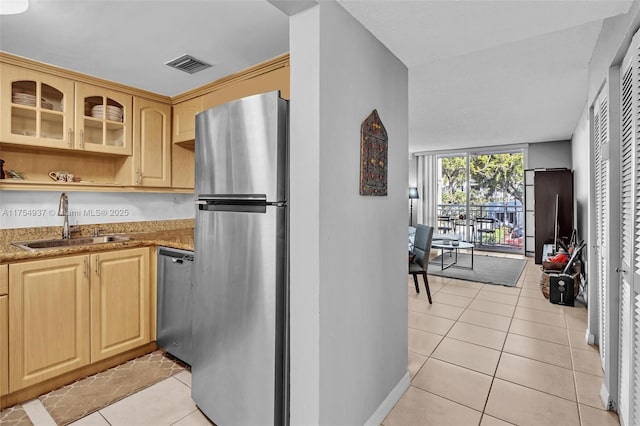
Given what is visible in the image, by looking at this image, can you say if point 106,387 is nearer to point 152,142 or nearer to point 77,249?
point 77,249

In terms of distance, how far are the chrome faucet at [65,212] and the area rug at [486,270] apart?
4584mm

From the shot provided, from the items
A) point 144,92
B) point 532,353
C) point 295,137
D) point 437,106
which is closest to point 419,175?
point 437,106

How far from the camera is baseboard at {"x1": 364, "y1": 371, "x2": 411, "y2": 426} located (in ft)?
5.84

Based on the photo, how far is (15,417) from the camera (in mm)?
1859

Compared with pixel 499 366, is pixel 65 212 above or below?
above

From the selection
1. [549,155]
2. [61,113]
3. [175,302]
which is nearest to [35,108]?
[61,113]

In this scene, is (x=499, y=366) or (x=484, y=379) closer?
(x=484, y=379)

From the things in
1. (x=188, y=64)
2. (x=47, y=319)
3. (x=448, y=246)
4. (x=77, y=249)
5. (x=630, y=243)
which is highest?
(x=188, y=64)

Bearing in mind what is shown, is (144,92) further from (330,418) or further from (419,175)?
(419,175)

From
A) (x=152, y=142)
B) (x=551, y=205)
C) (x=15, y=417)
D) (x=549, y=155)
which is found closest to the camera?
(x=15, y=417)

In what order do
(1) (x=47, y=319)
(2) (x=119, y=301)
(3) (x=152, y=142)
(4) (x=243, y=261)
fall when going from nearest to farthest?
(4) (x=243, y=261) < (1) (x=47, y=319) < (2) (x=119, y=301) < (3) (x=152, y=142)

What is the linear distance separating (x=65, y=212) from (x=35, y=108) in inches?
31.6

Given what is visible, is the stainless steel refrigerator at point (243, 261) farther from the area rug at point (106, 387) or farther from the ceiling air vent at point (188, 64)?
the ceiling air vent at point (188, 64)

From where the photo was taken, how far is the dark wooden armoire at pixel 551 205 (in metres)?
5.57
